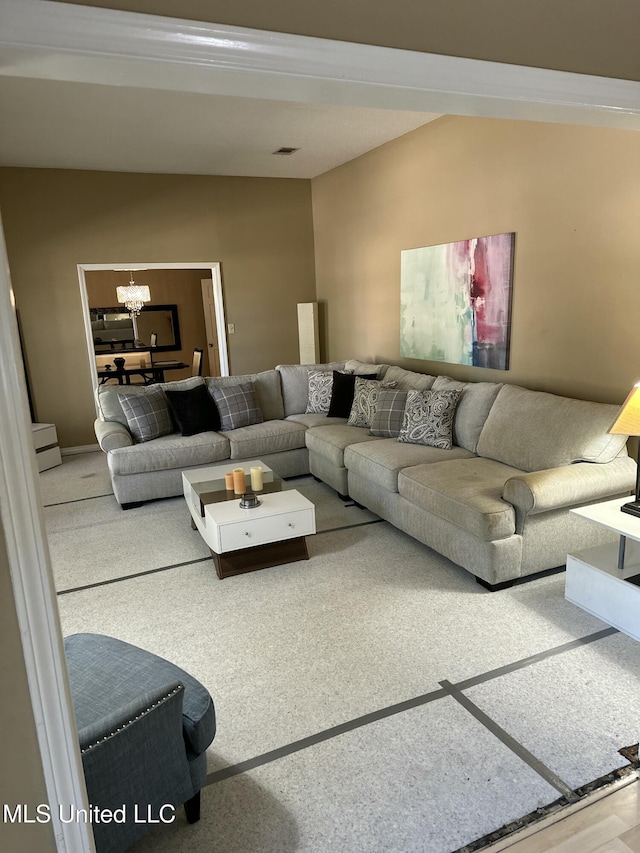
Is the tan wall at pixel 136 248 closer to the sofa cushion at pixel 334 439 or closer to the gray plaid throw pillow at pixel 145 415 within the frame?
the gray plaid throw pillow at pixel 145 415

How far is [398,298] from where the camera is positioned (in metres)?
5.33

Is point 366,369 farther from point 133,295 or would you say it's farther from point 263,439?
point 133,295

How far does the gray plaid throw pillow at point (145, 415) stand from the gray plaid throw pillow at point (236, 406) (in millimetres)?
449

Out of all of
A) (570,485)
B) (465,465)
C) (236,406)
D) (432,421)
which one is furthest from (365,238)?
(570,485)

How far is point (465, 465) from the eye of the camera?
3.55 meters

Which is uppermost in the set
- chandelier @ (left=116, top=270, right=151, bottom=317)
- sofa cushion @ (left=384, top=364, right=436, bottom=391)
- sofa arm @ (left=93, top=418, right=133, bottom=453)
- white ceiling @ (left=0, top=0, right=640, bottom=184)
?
white ceiling @ (left=0, top=0, right=640, bottom=184)

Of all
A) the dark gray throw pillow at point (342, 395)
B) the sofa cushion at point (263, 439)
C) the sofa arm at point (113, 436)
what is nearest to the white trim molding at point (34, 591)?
the sofa arm at point (113, 436)

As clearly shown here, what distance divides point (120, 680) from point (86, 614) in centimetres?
143

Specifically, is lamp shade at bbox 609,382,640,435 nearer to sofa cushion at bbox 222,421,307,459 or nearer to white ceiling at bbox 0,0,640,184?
white ceiling at bbox 0,0,640,184

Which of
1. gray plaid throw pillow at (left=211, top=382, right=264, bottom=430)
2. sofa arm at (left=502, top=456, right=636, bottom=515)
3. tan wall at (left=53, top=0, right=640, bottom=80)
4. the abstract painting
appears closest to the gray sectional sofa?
sofa arm at (left=502, top=456, right=636, bottom=515)

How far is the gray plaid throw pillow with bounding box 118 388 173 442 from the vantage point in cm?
462

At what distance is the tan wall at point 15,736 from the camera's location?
103 cm

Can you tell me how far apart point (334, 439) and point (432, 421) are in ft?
2.53

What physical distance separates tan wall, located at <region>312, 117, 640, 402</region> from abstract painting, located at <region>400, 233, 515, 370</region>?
0.08 m
